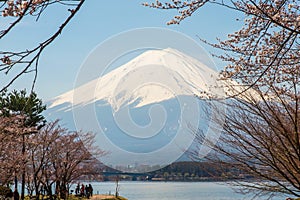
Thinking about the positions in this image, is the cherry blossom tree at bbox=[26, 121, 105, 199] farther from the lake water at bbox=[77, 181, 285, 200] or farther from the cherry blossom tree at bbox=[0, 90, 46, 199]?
the lake water at bbox=[77, 181, 285, 200]

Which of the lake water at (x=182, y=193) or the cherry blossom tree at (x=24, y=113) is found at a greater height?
the cherry blossom tree at (x=24, y=113)

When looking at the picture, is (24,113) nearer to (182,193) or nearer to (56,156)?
(56,156)

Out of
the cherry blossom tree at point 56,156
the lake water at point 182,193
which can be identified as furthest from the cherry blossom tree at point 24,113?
the lake water at point 182,193

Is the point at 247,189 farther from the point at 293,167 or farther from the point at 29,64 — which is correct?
the point at 29,64

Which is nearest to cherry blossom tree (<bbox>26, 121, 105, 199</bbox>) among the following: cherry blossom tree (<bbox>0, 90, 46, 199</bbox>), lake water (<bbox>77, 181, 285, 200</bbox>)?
cherry blossom tree (<bbox>0, 90, 46, 199</bbox>)

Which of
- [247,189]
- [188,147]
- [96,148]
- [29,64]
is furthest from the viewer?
[96,148]

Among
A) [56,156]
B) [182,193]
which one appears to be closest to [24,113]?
[56,156]

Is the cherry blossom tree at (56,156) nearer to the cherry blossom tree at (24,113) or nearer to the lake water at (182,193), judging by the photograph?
the cherry blossom tree at (24,113)

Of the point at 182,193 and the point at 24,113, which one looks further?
the point at 182,193

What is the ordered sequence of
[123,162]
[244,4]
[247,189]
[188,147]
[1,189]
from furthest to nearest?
[123,162] → [1,189] → [188,147] → [247,189] → [244,4]

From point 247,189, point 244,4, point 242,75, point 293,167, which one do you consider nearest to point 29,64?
point 244,4

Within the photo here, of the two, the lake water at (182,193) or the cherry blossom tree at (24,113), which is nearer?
the cherry blossom tree at (24,113)

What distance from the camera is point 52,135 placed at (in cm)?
2691

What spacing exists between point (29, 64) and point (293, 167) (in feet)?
14.9
